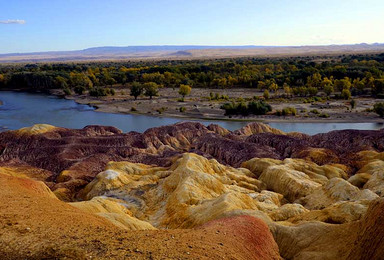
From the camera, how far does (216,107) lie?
323 feet

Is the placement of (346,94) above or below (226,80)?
below

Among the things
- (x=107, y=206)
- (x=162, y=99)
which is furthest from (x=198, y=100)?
(x=107, y=206)

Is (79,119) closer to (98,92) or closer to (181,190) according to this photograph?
(98,92)

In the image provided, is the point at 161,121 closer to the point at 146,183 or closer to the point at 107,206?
the point at 146,183

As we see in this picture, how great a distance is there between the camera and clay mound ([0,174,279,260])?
15578 millimetres

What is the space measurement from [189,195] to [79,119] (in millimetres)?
63312

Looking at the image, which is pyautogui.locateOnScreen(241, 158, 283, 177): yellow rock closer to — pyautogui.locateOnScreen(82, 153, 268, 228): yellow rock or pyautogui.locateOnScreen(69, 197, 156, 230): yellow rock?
pyautogui.locateOnScreen(82, 153, 268, 228): yellow rock

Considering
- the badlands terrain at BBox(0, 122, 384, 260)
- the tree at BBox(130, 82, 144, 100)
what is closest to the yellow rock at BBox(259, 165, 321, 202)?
the badlands terrain at BBox(0, 122, 384, 260)

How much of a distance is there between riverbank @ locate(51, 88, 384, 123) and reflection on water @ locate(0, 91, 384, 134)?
2.75 meters

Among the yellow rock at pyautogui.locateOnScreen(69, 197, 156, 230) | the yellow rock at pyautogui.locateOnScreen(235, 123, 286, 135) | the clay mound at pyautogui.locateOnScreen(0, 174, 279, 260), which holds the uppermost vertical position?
the clay mound at pyautogui.locateOnScreen(0, 174, 279, 260)

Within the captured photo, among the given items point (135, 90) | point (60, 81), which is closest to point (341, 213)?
point (135, 90)

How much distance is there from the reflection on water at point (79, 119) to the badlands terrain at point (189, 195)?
54.7ft

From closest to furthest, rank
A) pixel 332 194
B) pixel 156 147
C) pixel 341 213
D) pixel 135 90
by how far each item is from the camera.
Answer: pixel 341 213 → pixel 332 194 → pixel 156 147 → pixel 135 90

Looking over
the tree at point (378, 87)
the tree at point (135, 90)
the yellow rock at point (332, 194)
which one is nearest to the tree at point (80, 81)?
the tree at point (135, 90)
